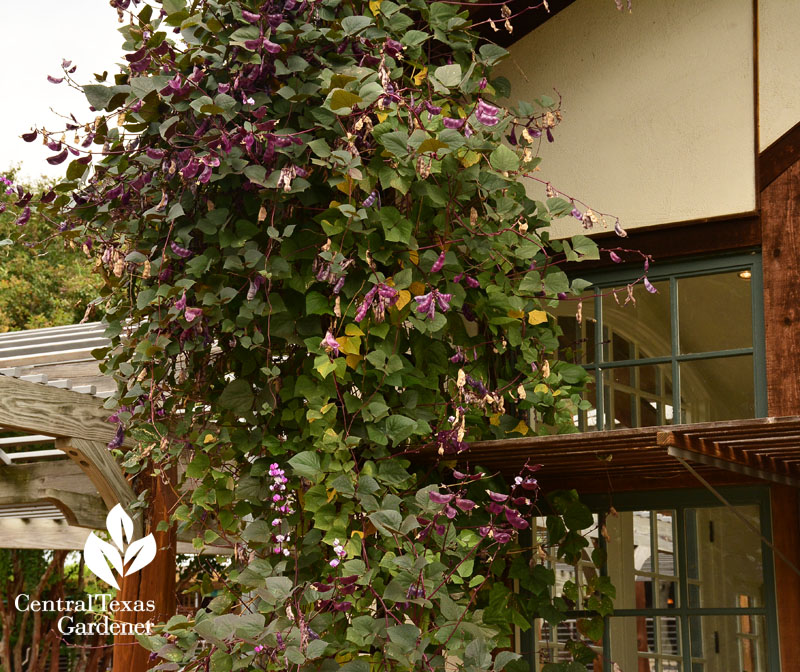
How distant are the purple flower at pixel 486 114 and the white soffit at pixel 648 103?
1.00 m

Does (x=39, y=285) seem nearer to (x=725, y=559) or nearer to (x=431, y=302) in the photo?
(x=725, y=559)

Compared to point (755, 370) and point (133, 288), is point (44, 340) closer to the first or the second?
point (133, 288)

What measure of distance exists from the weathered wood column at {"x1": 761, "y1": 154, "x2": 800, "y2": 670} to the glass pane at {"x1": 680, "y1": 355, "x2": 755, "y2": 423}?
0.79 m

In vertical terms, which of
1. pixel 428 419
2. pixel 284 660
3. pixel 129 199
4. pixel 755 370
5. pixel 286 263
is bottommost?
pixel 284 660

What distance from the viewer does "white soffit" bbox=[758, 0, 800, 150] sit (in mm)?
3615

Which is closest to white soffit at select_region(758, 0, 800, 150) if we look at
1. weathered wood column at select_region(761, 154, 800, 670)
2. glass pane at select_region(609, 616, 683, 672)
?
weathered wood column at select_region(761, 154, 800, 670)

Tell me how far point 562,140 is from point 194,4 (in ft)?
5.38

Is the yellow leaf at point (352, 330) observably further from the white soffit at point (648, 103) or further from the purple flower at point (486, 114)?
the white soffit at point (648, 103)

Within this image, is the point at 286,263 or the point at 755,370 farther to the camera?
the point at 755,370

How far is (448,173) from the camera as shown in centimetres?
317

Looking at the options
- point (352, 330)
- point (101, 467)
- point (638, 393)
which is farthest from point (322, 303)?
point (101, 467)

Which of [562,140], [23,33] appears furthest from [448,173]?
[23,33]

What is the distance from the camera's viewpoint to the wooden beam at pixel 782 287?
11.4 ft

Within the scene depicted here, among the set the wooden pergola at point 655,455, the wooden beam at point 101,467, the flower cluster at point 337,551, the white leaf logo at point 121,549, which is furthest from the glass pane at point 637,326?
the wooden beam at point 101,467
